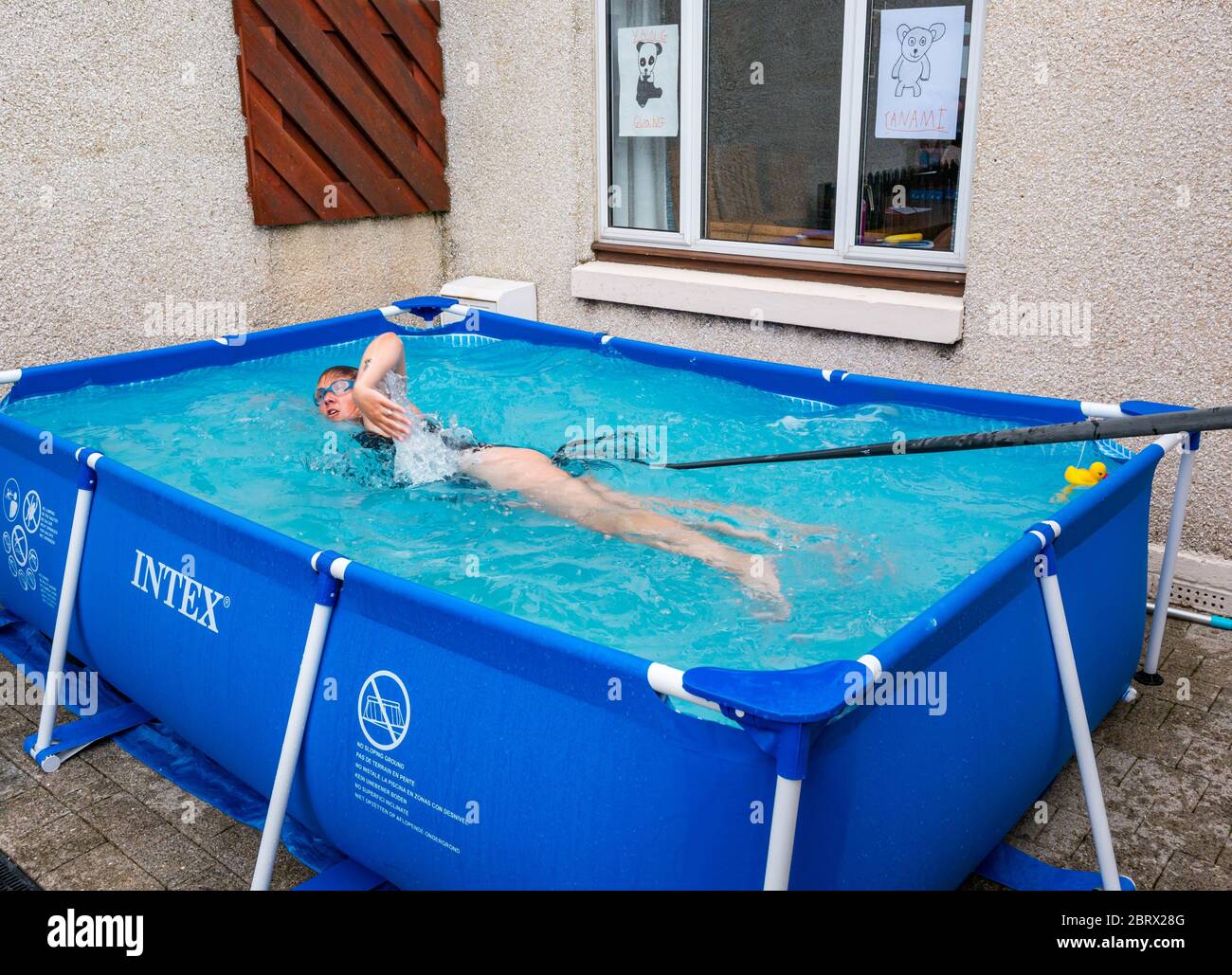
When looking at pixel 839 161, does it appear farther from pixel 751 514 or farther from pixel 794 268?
pixel 751 514

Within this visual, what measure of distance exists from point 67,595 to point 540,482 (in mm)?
1387

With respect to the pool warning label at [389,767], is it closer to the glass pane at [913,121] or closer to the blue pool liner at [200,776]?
the blue pool liner at [200,776]

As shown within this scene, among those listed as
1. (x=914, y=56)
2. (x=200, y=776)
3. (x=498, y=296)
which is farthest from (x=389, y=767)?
(x=498, y=296)

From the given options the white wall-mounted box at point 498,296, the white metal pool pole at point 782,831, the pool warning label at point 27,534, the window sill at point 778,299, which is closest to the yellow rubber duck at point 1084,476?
the window sill at point 778,299

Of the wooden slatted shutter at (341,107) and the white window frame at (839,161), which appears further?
the wooden slatted shutter at (341,107)

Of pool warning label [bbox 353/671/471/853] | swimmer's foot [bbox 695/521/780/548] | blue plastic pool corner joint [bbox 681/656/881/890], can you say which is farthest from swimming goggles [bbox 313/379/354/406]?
blue plastic pool corner joint [bbox 681/656/881/890]

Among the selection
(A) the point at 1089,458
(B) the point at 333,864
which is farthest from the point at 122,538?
(A) the point at 1089,458

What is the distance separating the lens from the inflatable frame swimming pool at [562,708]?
173 cm

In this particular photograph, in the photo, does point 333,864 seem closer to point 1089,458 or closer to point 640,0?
point 1089,458

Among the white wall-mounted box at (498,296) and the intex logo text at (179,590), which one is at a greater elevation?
the white wall-mounted box at (498,296)

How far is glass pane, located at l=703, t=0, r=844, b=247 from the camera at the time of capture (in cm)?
451

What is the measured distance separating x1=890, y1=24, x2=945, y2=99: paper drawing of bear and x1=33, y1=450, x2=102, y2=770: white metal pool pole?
129 inches

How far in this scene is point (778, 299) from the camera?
15.1 feet
